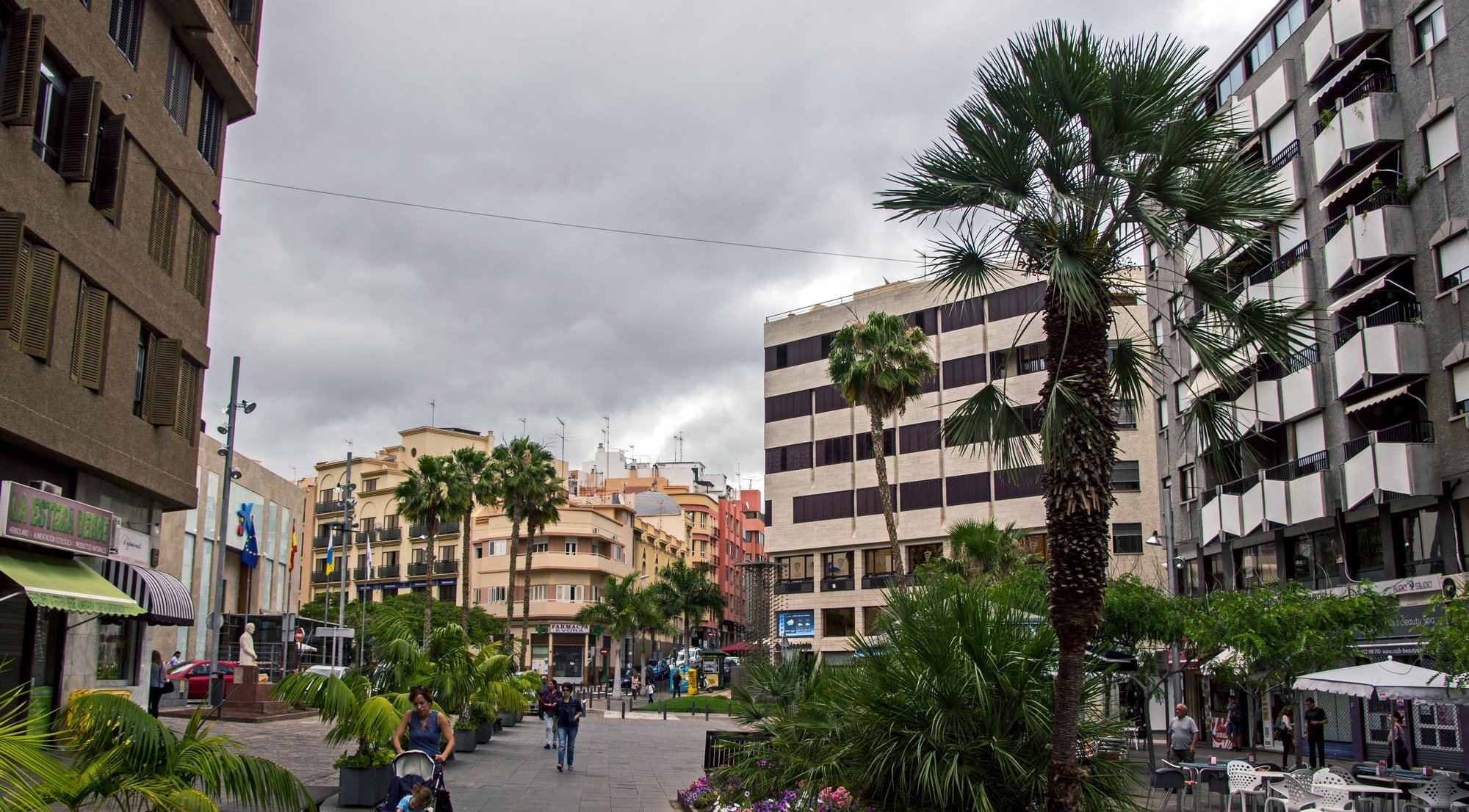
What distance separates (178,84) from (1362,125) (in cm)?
2825

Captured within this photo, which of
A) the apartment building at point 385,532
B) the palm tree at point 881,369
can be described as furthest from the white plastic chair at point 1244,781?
the apartment building at point 385,532

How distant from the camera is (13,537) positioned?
15.9 metres

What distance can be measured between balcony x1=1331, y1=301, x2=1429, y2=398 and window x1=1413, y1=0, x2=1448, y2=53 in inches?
253

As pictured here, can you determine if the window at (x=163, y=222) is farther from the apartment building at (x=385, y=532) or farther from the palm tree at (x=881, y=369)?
the apartment building at (x=385, y=532)

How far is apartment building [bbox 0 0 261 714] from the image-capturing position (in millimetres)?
16562

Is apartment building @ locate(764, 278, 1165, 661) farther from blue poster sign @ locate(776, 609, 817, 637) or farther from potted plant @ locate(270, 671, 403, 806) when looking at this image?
potted plant @ locate(270, 671, 403, 806)

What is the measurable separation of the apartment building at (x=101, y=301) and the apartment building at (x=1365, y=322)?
814 inches

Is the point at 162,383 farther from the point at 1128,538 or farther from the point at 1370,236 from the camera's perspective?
the point at 1128,538

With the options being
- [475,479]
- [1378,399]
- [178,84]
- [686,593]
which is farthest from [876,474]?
[178,84]

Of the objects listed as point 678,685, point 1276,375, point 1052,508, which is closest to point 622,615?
point 678,685

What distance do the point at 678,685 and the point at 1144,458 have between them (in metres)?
26.4

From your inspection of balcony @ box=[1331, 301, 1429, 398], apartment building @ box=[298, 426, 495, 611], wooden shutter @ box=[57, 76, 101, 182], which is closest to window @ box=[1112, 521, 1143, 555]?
balcony @ box=[1331, 301, 1429, 398]

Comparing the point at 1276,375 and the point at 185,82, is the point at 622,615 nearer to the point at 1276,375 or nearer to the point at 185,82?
the point at 1276,375

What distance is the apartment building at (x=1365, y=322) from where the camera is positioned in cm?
2803
